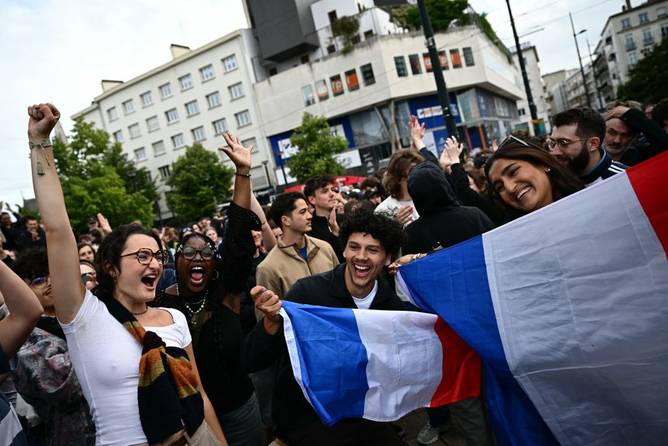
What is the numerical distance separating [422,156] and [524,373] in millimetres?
2912

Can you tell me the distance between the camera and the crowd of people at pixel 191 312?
2061 millimetres

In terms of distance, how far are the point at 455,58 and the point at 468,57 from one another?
1590 mm

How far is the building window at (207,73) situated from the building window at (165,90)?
4.63 m

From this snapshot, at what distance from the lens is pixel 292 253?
13.7 feet

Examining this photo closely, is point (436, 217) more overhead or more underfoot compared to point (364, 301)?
more overhead

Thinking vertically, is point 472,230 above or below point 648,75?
below

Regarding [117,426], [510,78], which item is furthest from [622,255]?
[510,78]

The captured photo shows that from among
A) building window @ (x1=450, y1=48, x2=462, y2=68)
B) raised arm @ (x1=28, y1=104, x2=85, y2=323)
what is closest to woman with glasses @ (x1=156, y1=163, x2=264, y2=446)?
raised arm @ (x1=28, y1=104, x2=85, y2=323)

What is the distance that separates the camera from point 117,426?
2.05 metres

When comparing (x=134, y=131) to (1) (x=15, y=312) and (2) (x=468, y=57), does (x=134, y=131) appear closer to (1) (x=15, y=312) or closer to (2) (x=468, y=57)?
(2) (x=468, y=57)

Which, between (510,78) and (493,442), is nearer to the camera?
(493,442)

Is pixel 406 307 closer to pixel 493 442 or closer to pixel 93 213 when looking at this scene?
pixel 493 442

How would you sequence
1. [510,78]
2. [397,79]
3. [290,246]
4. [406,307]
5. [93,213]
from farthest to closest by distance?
[510,78] → [397,79] → [93,213] → [290,246] → [406,307]

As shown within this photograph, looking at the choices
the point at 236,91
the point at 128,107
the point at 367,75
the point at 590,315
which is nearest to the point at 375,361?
the point at 590,315
